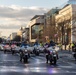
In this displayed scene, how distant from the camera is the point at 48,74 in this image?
1947cm

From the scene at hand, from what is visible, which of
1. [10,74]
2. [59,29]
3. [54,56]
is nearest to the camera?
[10,74]

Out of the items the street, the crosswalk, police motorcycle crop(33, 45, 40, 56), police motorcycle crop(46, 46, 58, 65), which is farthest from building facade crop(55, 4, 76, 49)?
the crosswalk

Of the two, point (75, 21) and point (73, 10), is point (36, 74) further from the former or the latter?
point (73, 10)

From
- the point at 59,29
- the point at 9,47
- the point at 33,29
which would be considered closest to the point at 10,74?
the point at 9,47

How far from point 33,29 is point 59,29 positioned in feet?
323

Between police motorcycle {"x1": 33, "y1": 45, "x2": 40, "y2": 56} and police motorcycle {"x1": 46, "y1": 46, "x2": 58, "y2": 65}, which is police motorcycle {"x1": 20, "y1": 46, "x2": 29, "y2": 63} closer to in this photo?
police motorcycle {"x1": 46, "y1": 46, "x2": 58, "y2": 65}

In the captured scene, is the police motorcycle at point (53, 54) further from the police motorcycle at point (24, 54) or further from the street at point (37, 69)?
the police motorcycle at point (24, 54)

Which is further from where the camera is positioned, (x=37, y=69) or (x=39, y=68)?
(x=39, y=68)

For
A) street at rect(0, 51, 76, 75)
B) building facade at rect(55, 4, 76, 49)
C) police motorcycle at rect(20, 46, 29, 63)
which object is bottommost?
street at rect(0, 51, 76, 75)

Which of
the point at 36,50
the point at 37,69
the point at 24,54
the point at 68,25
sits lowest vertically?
the point at 37,69

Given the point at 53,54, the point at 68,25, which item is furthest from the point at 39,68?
the point at 68,25

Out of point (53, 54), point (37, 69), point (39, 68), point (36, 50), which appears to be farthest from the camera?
point (36, 50)

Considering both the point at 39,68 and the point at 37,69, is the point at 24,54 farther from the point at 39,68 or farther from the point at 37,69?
the point at 37,69

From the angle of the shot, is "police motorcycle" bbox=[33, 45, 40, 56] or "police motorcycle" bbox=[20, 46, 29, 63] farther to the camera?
"police motorcycle" bbox=[33, 45, 40, 56]
